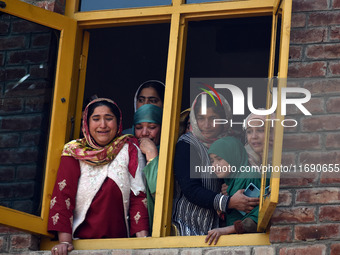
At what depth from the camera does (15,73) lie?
18.1ft

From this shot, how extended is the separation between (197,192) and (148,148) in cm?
50

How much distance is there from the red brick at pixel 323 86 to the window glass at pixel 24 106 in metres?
1.59

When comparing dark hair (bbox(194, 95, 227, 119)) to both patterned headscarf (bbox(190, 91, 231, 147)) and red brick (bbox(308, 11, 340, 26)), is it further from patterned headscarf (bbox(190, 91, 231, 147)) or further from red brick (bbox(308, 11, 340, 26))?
red brick (bbox(308, 11, 340, 26))

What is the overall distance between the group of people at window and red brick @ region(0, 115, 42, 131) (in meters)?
0.23

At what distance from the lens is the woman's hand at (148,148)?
551 cm

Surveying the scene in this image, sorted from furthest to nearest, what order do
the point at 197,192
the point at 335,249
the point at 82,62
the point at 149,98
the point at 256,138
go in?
the point at 149,98 → the point at 82,62 → the point at 256,138 → the point at 197,192 → the point at 335,249

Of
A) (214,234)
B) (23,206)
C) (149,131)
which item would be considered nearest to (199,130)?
(149,131)

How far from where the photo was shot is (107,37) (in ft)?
22.0

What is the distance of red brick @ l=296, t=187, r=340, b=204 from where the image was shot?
4781mm

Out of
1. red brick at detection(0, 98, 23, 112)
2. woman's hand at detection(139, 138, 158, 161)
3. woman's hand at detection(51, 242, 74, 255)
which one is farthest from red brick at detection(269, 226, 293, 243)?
red brick at detection(0, 98, 23, 112)

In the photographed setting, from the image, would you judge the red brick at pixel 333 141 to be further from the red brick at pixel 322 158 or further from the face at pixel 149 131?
the face at pixel 149 131

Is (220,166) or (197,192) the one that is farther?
(220,166)

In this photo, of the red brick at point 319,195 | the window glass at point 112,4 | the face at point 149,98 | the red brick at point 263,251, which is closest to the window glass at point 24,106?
the window glass at point 112,4

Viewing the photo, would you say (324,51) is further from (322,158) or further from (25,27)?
(25,27)
